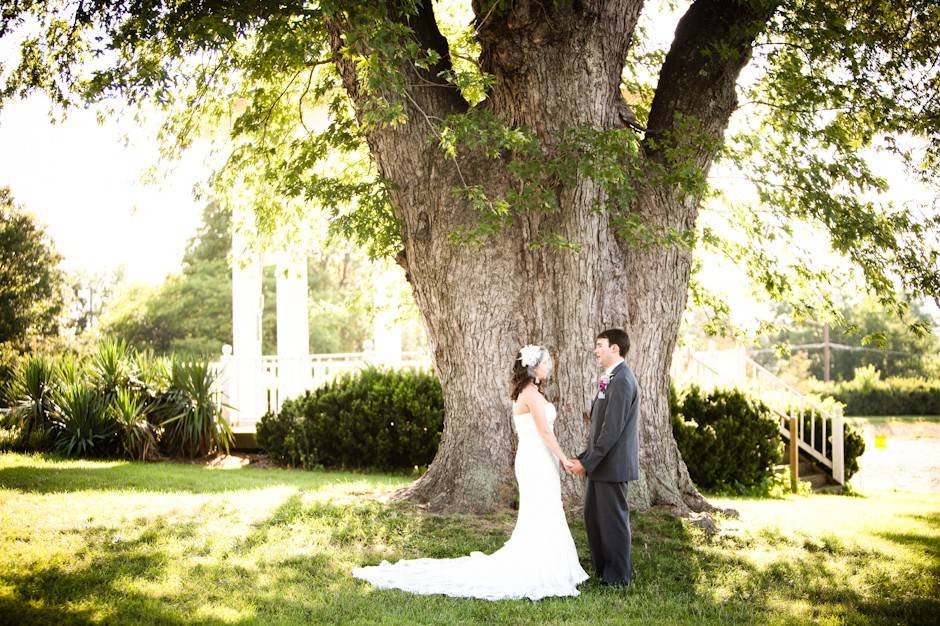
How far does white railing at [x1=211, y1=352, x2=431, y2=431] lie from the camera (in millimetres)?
15344

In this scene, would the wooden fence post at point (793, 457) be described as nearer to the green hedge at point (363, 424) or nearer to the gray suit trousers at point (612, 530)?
the green hedge at point (363, 424)

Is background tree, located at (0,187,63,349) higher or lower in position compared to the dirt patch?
higher

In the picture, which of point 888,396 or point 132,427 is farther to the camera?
point 888,396

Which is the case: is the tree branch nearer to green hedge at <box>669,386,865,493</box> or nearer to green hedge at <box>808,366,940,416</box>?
green hedge at <box>669,386,865,493</box>

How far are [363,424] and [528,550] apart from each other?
7.40 m

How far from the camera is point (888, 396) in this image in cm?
3881

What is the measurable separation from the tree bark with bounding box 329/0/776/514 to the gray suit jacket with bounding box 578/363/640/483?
2.21 metres

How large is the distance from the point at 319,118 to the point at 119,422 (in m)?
6.85

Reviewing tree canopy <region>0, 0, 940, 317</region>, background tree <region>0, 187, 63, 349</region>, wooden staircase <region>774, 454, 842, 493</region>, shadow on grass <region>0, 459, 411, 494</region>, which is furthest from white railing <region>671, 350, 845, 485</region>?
background tree <region>0, 187, 63, 349</region>

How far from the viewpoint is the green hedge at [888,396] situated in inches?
1494

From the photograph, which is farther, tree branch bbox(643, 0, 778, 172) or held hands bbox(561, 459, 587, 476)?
tree branch bbox(643, 0, 778, 172)

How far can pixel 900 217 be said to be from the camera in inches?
384

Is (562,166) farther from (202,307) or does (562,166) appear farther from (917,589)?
(202,307)

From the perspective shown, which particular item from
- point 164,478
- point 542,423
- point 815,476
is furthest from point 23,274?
point 542,423
